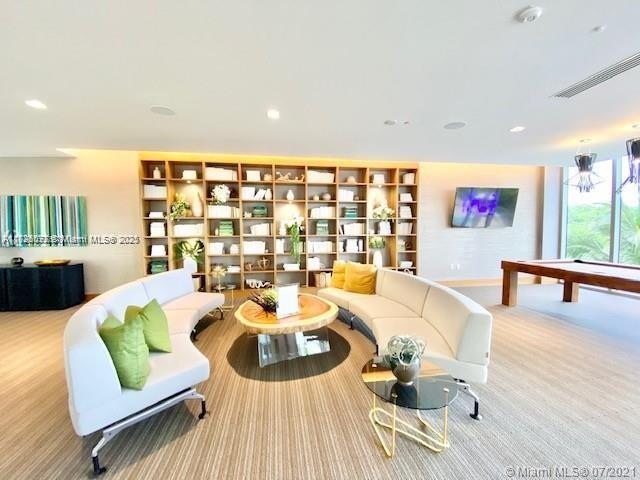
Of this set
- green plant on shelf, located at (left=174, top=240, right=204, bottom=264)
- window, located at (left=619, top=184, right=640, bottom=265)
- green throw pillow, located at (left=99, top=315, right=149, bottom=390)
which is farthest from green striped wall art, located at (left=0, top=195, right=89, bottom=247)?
window, located at (left=619, top=184, right=640, bottom=265)

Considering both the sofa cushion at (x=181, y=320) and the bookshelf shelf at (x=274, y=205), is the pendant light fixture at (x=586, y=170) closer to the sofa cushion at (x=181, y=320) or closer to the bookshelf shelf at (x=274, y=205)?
the bookshelf shelf at (x=274, y=205)

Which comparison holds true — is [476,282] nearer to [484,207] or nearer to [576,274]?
[484,207]

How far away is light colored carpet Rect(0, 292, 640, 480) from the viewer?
1614 mm

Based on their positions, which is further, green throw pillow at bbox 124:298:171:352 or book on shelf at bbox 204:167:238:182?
book on shelf at bbox 204:167:238:182

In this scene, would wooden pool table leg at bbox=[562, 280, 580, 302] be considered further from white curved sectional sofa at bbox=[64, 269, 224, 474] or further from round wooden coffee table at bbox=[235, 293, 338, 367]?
white curved sectional sofa at bbox=[64, 269, 224, 474]

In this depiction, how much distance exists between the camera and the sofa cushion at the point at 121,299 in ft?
7.75

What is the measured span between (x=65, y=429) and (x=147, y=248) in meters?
3.59

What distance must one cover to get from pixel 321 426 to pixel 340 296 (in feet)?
6.43

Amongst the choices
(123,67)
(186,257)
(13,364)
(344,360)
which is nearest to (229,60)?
(123,67)

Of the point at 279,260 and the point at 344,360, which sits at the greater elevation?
the point at 279,260

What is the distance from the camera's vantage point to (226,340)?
338cm

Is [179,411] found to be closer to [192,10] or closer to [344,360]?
[344,360]

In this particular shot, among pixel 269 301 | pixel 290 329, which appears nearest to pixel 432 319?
pixel 290 329

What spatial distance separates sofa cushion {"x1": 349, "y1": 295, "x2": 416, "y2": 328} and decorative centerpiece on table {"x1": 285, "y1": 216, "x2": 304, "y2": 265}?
1896mm
